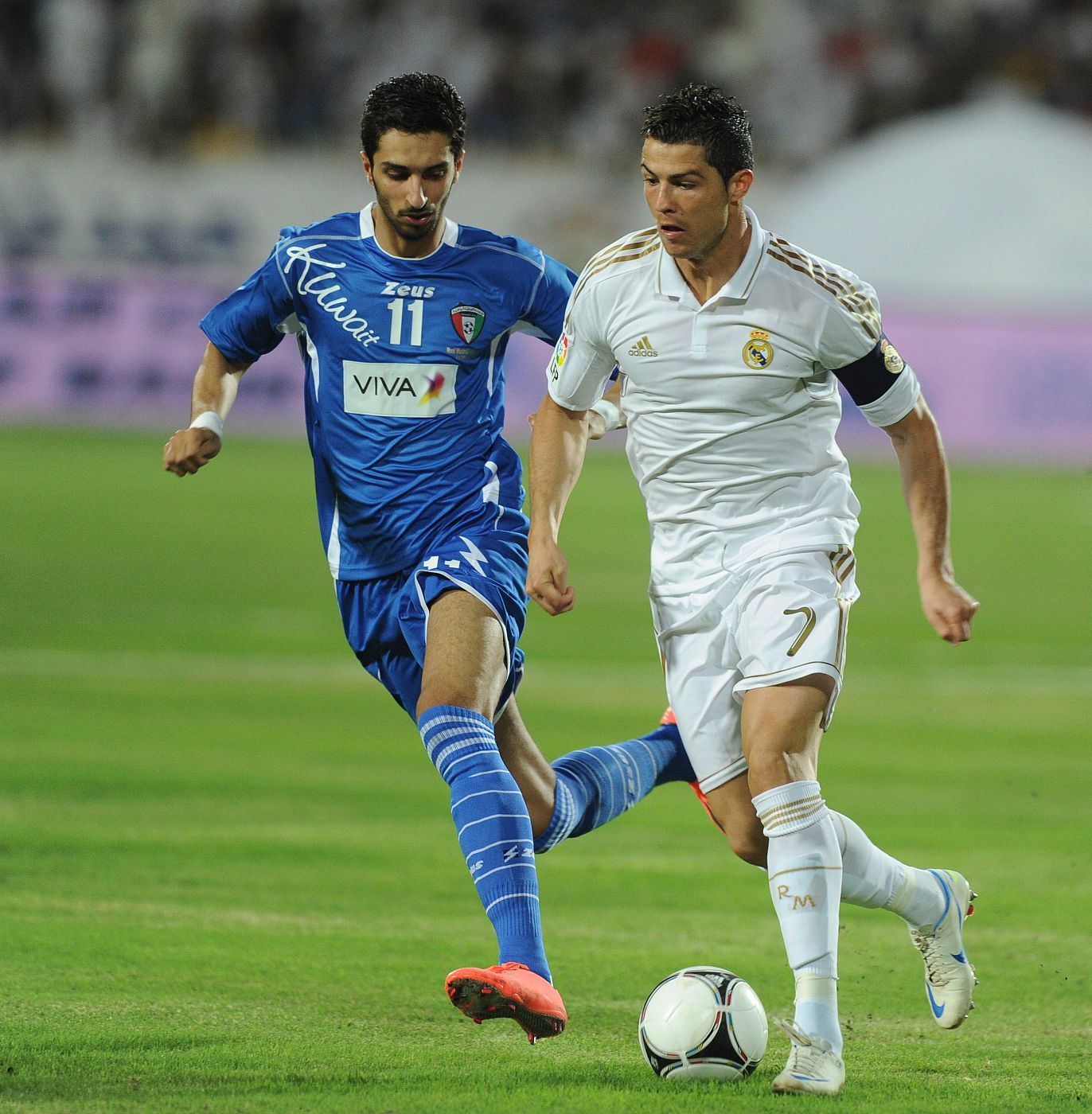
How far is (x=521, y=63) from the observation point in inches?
1141

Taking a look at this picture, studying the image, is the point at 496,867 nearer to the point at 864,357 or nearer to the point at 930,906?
the point at 930,906

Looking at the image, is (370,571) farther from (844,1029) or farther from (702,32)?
(702,32)

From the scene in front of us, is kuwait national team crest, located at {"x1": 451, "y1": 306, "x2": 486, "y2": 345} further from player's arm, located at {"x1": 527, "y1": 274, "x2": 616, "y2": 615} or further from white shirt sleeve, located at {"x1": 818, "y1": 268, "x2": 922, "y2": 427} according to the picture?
white shirt sleeve, located at {"x1": 818, "y1": 268, "x2": 922, "y2": 427}

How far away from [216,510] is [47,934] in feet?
42.0

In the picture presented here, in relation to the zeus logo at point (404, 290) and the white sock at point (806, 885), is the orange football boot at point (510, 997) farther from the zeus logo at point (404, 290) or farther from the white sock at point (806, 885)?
the zeus logo at point (404, 290)

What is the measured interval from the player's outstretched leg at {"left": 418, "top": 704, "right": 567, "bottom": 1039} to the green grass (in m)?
0.20

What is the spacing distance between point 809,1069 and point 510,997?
0.69m

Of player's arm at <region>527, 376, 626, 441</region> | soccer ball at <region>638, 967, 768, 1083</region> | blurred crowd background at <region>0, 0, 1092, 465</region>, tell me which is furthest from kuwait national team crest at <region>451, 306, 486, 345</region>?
blurred crowd background at <region>0, 0, 1092, 465</region>

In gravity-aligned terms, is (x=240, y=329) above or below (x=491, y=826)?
above

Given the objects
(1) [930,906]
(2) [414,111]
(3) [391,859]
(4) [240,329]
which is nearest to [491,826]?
(1) [930,906]

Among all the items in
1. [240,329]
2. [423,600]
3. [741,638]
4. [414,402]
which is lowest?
[423,600]

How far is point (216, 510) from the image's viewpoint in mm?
18047

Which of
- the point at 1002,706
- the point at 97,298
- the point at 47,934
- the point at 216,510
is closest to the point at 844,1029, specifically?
the point at 47,934

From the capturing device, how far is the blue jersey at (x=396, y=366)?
17.2 ft
